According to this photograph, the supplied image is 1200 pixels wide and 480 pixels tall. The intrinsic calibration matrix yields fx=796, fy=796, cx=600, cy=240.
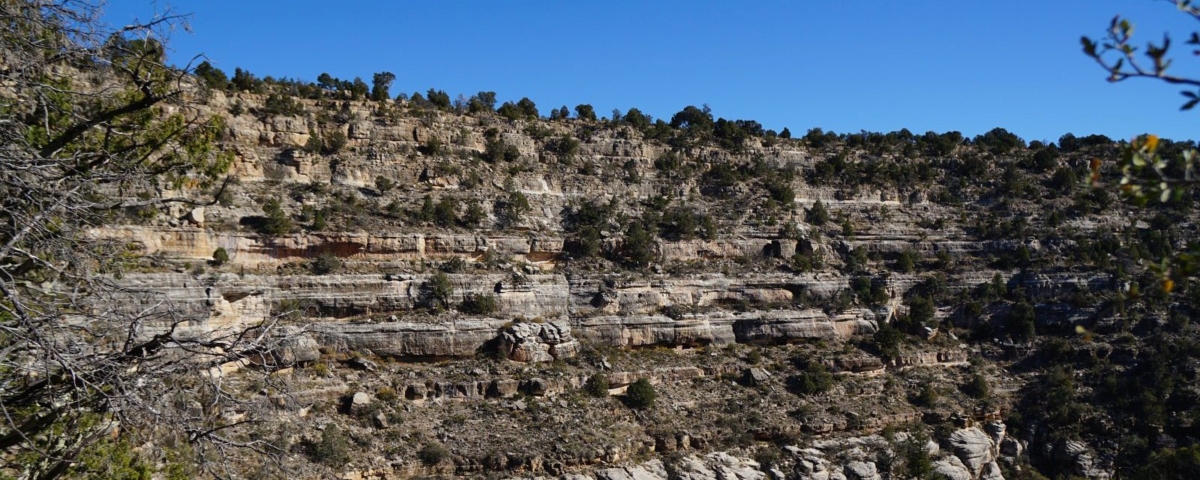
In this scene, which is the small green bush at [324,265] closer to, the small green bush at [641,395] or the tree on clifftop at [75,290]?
the small green bush at [641,395]

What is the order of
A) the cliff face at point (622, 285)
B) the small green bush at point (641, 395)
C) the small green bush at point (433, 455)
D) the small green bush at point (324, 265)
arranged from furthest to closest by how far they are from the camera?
the small green bush at point (324, 265), the small green bush at point (641, 395), the cliff face at point (622, 285), the small green bush at point (433, 455)

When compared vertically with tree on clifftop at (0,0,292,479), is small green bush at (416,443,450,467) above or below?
below

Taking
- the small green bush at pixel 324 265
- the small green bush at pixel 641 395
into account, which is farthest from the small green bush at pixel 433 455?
the small green bush at pixel 324 265

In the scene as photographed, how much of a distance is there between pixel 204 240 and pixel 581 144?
21.6 meters

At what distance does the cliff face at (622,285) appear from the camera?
2767 centimetres

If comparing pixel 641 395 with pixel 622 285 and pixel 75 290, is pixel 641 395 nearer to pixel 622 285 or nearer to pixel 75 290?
pixel 622 285

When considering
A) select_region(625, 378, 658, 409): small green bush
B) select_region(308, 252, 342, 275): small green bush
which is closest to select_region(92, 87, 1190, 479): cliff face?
select_region(308, 252, 342, 275): small green bush

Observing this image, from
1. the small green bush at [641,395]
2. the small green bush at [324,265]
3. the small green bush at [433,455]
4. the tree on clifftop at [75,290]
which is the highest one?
the tree on clifftop at [75,290]

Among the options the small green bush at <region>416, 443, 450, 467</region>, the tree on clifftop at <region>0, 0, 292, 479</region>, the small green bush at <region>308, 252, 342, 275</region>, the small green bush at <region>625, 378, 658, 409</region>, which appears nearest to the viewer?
the tree on clifftop at <region>0, 0, 292, 479</region>

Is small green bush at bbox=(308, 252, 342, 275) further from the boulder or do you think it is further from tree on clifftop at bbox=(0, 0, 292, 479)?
tree on clifftop at bbox=(0, 0, 292, 479)

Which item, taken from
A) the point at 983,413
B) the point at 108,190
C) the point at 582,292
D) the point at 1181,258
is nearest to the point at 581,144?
the point at 582,292

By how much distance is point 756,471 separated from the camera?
27281 millimetres

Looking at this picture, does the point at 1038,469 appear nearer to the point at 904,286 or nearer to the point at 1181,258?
the point at 904,286

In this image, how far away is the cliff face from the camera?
27672 millimetres
